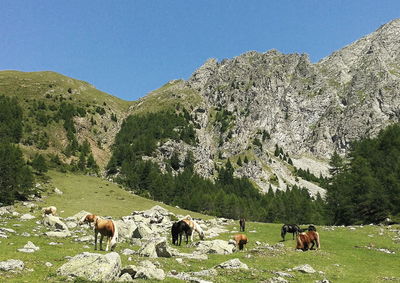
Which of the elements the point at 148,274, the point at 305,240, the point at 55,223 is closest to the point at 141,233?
the point at 55,223

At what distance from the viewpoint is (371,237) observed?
44.0 meters

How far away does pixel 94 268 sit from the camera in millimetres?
14258

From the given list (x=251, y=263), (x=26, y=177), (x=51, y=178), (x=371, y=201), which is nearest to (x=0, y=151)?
(x=26, y=177)

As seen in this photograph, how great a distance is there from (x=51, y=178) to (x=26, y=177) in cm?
2373

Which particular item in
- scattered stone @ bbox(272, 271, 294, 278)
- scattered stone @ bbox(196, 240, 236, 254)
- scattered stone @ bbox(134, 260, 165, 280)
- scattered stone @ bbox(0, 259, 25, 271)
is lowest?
scattered stone @ bbox(196, 240, 236, 254)

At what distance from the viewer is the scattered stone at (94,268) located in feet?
45.8

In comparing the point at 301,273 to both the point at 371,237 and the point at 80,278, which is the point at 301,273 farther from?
the point at 371,237

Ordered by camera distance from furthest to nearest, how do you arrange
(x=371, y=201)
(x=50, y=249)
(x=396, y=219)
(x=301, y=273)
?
(x=371, y=201), (x=396, y=219), (x=50, y=249), (x=301, y=273)

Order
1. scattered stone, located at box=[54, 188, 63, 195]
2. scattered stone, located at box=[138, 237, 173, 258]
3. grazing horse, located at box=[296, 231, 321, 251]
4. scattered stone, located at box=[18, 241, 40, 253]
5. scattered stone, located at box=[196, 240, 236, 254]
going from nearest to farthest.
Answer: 1. scattered stone, located at box=[18, 241, 40, 253]
2. scattered stone, located at box=[138, 237, 173, 258]
3. scattered stone, located at box=[196, 240, 236, 254]
4. grazing horse, located at box=[296, 231, 321, 251]
5. scattered stone, located at box=[54, 188, 63, 195]

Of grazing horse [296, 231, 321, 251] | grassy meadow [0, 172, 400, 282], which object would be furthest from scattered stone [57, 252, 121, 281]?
grazing horse [296, 231, 321, 251]

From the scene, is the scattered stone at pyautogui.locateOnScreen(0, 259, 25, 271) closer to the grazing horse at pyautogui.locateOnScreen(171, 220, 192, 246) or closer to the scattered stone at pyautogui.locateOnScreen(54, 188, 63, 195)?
the grazing horse at pyautogui.locateOnScreen(171, 220, 192, 246)

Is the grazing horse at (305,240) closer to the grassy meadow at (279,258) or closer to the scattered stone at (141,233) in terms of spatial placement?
the grassy meadow at (279,258)

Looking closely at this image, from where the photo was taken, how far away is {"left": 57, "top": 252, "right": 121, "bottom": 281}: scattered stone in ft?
45.8

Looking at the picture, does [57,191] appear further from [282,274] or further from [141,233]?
[282,274]
